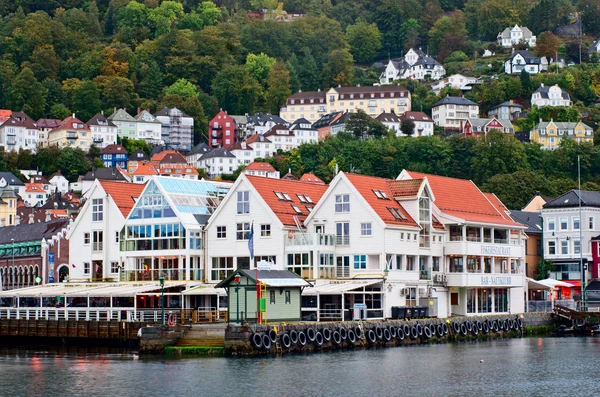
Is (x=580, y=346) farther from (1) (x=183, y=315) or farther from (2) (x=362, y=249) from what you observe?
(1) (x=183, y=315)

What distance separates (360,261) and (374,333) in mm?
8836

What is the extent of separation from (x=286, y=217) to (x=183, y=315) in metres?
10.2

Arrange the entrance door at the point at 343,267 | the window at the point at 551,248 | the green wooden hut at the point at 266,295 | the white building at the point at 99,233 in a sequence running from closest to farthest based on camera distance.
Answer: the green wooden hut at the point at 266,295
the entrance door at the point at 343,267
the white building at the point at 99,233
the window at the point at 551,248

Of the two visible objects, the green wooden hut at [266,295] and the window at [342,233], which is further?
the window at [342,233]

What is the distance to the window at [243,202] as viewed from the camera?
272 ft

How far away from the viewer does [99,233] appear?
9131 cm

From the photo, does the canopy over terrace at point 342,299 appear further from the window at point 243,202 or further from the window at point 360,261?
the window at point 243,202

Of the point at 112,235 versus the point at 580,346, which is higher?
the point at 112,235

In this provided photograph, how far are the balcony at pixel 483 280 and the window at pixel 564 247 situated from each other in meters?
20.5

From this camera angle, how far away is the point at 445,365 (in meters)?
63.7

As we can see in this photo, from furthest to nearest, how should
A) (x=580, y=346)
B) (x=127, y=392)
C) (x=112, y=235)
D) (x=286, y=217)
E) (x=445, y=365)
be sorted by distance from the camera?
(x=112, y=235)
(x=286, y=217)
(x=580, y=346)
(x=445, y=365)
(x=127, y=392)

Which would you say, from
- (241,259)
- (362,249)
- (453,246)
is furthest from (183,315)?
(453,246)

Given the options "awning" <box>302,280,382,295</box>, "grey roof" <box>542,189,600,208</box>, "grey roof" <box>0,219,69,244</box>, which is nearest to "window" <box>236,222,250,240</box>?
"awning" <box>302,280,382,295</box>

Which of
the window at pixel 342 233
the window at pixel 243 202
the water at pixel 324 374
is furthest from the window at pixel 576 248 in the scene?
the window at pixel 243 202
